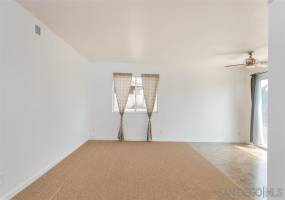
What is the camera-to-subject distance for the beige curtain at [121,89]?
662 cm

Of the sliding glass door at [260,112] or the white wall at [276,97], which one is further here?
the sliding glass door at [260,112]

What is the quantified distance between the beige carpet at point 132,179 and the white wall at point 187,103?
5.78 ft

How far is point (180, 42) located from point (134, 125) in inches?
130

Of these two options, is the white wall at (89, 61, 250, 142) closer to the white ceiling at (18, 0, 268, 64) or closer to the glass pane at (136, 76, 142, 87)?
the glass pane at (136, 76, 142, 87)

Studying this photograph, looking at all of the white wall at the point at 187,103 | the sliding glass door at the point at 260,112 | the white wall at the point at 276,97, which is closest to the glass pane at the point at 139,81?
the white wall at the point at 187,103

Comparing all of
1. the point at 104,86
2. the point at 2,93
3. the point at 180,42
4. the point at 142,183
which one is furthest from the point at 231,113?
the point at 2,93

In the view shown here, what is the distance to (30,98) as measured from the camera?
10.2 feet

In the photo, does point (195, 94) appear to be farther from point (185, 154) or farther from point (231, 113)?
point (185, 154)

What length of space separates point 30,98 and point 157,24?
2.29m

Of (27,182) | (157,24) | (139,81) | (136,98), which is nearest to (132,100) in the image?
(136,98)

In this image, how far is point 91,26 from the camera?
353cm

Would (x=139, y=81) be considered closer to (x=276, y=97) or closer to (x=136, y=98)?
(x=136, y=98)

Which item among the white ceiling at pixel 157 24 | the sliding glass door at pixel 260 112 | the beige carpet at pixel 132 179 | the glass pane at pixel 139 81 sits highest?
the white ceiling at pixel 157 24

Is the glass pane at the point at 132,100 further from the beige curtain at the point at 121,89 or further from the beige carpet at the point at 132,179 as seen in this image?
the beige carpet at the point at 132,179
